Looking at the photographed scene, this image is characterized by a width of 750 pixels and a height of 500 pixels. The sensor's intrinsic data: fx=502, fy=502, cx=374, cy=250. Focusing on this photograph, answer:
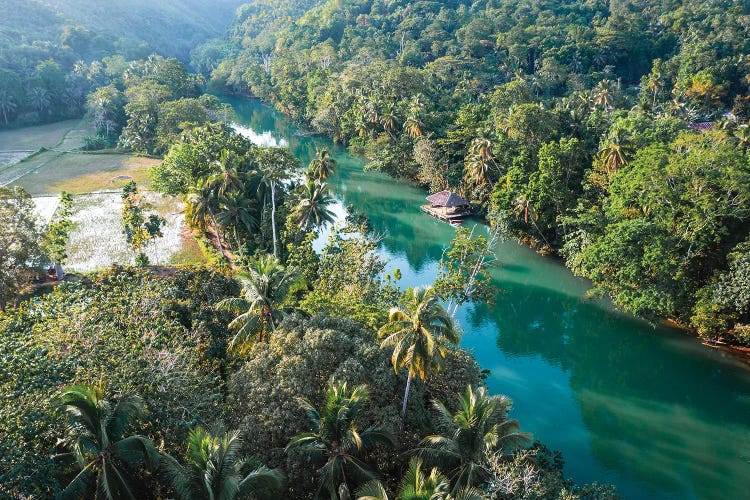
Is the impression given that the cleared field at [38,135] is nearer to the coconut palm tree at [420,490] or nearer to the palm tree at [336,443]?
the palm tree at [336,443]

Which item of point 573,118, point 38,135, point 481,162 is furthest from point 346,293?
point 38,135

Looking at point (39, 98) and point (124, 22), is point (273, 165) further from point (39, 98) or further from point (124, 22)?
point (124, 22)

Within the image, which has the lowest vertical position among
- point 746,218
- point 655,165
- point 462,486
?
point 462,486

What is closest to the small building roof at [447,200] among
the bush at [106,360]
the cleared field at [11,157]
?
the bush at [106,360]

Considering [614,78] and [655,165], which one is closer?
[655,165]

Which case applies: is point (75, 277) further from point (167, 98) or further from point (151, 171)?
point (167, 98)

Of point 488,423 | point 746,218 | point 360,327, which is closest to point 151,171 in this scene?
point 360,327

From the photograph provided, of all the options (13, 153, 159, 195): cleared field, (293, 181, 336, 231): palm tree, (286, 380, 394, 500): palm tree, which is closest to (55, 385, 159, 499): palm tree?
(286, 380, 394, 500): palm tree
